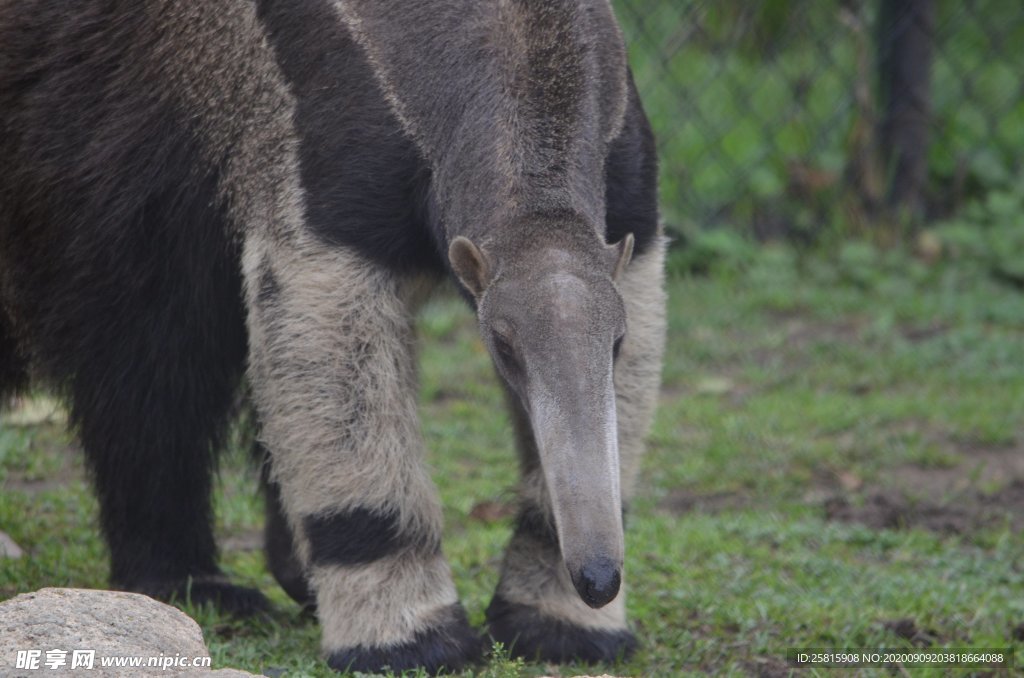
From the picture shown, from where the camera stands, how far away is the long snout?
291 cm

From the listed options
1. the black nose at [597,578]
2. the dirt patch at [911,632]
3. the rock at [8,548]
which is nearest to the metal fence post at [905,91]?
the dirt patch at [911,632]

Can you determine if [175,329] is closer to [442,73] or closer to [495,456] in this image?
[442,73]

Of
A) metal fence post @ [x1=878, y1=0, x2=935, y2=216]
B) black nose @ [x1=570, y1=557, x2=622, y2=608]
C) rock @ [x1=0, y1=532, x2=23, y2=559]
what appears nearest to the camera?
black nose @ [x1=570, y1=557, x2=622, y2=608]

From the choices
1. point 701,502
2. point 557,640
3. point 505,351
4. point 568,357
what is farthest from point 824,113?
point 568,357

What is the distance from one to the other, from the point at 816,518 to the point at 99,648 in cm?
325

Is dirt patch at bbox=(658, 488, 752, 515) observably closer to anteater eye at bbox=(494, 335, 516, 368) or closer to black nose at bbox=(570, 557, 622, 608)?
anteater eye at bbox=(494, 335, 516, 368)

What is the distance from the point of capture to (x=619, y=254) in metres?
3.34

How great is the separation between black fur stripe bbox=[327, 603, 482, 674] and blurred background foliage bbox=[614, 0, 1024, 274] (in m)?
4.98

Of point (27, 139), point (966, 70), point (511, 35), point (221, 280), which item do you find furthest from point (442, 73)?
point (966, 70)

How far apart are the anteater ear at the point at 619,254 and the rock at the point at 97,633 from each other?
3.89 feet

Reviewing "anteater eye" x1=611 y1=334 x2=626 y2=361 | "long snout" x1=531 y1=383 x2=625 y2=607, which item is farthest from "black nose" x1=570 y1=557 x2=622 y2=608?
"anteater eye" x1=611 y1=334 x2=626 y2=361

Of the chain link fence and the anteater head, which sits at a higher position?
the anteater head

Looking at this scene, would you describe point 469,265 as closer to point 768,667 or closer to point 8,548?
point 768,667

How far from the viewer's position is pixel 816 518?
17.8ft
